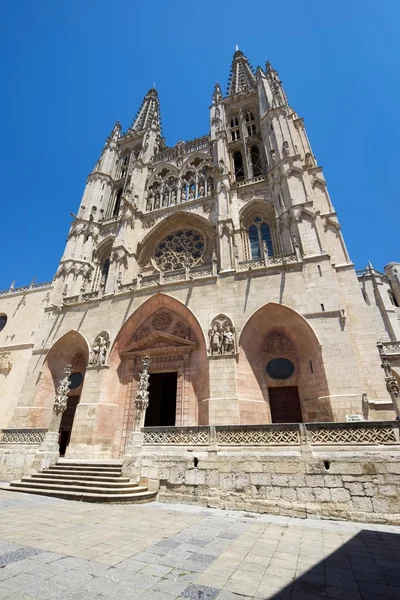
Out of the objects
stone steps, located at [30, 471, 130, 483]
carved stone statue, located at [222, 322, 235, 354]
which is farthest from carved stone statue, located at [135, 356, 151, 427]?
carved stone statue, located at [222, 322, 235, 354]

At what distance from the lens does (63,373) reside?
14.7 metres

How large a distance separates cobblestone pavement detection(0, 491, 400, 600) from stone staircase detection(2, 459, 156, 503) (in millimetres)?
1604

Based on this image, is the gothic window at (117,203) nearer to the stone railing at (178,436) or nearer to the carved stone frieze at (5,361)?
the carved stone frieze at (5,361)

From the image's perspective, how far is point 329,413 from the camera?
945cm

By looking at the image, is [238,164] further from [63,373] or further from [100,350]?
[63,373]

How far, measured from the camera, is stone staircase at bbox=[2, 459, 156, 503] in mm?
7117

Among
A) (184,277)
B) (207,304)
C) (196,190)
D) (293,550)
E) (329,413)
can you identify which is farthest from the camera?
(196,190)

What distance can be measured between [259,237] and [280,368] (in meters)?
8.78

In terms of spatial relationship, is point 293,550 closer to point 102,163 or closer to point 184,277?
point 184,277

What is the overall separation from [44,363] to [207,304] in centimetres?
931

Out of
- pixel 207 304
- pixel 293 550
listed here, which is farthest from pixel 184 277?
pixel 293 550

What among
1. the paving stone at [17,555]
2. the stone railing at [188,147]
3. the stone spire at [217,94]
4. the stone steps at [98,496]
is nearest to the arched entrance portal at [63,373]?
the stone steps at [98,496]

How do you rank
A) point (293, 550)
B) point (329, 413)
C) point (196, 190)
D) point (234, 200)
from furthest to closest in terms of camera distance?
point (196, 190) → point (234, 200) → point (329, 413) → point (293, 550)

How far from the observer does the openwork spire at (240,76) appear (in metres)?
27.6
